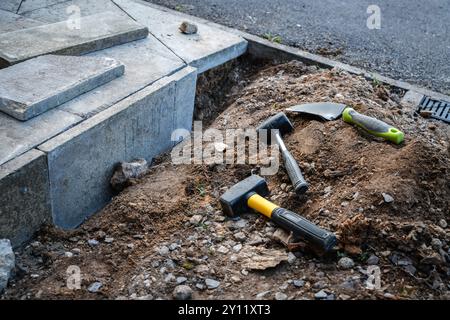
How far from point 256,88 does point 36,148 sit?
2380mm

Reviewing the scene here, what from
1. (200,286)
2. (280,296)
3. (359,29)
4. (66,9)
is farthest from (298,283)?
(359,29)

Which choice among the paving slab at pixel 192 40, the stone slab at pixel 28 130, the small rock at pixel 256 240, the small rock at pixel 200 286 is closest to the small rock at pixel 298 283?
the small rock at pixel 256 240

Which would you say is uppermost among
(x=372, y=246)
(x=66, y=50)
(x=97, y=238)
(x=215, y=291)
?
(x=66, y=50)

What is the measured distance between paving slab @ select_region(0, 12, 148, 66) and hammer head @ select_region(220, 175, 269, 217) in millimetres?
1826

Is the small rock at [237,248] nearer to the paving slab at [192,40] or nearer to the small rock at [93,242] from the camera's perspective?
the small rock at [93,242]

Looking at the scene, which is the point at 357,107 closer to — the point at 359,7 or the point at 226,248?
the point at 226,248

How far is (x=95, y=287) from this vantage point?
107 inches

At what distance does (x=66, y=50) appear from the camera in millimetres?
3842

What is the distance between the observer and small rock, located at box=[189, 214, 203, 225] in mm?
3078

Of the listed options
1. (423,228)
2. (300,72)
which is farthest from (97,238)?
(300,72)

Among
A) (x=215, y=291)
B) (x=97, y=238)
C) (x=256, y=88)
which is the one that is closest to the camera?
(x=215, y=291)

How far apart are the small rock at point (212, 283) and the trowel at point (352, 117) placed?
5.18ft

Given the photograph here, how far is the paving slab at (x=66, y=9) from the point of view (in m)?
4.60

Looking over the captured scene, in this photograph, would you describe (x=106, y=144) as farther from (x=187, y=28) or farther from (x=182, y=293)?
(x=187, y=28)
